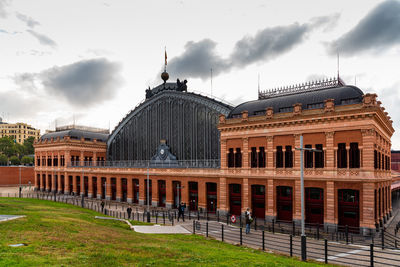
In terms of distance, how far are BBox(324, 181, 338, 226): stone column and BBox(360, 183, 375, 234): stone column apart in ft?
9.49

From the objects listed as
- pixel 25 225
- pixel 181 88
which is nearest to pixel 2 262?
pixel 25 225

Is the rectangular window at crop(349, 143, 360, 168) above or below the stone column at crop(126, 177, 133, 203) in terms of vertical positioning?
above

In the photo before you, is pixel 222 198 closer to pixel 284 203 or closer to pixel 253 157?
pixel 253 157

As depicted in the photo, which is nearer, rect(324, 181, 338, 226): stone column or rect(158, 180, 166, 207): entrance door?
rect(324, 181, 338, 226): stone column

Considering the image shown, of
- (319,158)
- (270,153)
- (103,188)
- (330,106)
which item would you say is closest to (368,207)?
(319,158)

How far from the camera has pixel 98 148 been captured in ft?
273

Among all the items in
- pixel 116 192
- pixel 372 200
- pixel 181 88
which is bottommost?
pixel 116 192

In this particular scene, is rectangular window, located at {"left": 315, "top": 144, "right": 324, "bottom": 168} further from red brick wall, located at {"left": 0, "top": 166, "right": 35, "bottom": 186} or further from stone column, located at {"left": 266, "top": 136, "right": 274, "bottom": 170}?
red brick wall, located at {"left": 0, "top": 166, "right": 35, "bottom": 186}

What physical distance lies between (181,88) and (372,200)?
42038 millimetres

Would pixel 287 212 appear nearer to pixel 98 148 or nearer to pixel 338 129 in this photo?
pixel 338 129

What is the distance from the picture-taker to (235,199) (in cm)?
4500

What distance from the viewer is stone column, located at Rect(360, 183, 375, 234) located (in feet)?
106

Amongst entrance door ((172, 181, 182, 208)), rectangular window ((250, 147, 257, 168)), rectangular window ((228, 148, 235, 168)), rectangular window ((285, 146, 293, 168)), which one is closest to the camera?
rectangular window ((285, 146, 293, 168))

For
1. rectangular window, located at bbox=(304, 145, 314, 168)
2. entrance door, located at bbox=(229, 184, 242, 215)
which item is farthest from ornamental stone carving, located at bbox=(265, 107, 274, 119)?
entrance door, located at bbox=(229, 184, 242, 215)
